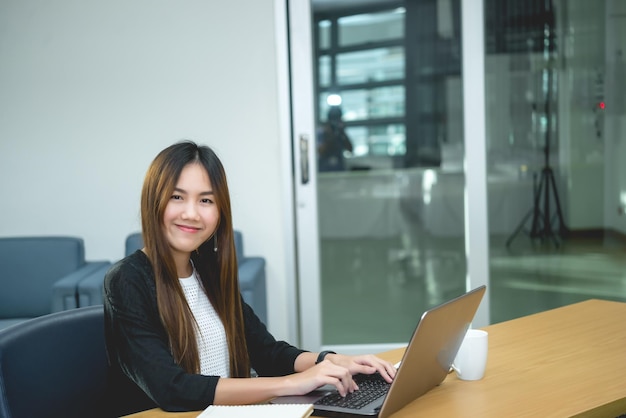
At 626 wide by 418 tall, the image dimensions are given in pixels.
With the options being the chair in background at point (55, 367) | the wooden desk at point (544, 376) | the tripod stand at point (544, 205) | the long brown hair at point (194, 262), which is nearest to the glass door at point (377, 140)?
the tripod stand at point (544, 205)

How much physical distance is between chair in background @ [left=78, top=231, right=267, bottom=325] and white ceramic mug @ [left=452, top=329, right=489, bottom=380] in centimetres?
181

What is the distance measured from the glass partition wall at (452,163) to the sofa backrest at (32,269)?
1423 mm

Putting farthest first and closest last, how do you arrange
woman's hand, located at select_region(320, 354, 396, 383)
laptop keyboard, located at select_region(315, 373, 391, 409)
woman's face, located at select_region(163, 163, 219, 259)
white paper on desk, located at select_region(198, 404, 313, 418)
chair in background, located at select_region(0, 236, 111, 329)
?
chair in background, located at select_region(0, 236, 111, 329) < woman's face, located at select_region(163, 163, 219, 259) < woman's hand, located at select_region(320, 354, 396, 383) < laptop keyboard, located at select_region(315, 373, 391, 409) < white paper on desk, located at select_region(198, 404, 313, 418)

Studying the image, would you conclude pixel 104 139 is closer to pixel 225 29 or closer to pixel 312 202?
pixel 225 29

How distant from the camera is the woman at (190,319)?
1671 millimetres

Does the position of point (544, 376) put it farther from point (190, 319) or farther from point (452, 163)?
point (452, 163)

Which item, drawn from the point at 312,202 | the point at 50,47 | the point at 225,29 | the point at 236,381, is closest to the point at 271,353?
the point at 236,381

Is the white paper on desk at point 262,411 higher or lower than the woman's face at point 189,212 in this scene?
lower

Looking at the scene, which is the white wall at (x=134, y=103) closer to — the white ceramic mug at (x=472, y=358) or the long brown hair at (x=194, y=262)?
the long brown hair at (x=194, y=262)

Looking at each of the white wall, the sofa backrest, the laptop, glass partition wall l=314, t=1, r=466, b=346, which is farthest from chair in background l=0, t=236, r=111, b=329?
the laptop

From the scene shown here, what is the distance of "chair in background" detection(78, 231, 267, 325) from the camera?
12.2 feet

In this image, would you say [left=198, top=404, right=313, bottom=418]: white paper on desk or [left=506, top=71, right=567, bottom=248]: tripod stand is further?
[left=506, top=71, right=567, bottom=248]: tripod stand

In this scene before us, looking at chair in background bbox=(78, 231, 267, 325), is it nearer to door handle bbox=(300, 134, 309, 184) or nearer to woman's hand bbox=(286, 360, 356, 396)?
door handle bbox=(300, 134, 309, 184)

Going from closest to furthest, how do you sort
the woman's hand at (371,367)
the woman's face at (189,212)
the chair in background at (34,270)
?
the woman's hand at (371,367) < the woman's face at (189,212) < the chair in background at (34,270)
